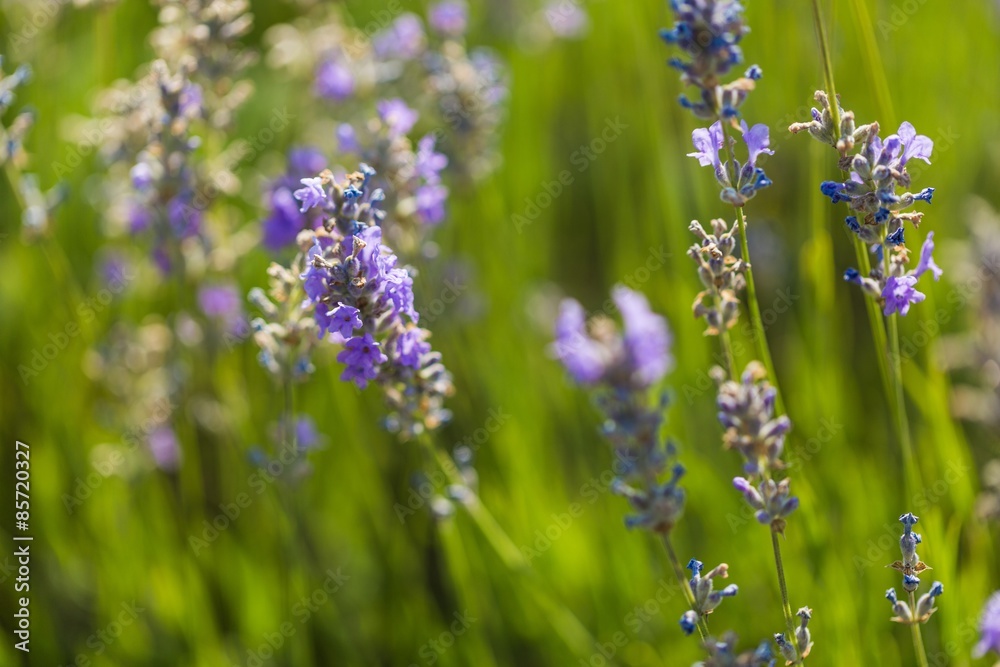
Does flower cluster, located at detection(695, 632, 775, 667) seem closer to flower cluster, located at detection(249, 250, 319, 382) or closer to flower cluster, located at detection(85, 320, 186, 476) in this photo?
flower cluster, located at detection(249, 250, 319, 382)

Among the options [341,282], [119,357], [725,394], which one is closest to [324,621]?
[119,357]

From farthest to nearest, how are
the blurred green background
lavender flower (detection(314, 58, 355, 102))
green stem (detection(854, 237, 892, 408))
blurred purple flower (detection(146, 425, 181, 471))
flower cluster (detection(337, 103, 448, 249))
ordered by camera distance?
blurred purple flower (detection(146, 425, 181, 471)) → lavender flower (detection(314, 58, 355, 102)) → the blurred green background → flower cluster (detection(337, 103, 448, 249)) → green stem (detection(854, 237, 892, 408))

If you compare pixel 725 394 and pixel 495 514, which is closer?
pixel 725 394

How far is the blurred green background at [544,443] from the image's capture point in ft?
7.75

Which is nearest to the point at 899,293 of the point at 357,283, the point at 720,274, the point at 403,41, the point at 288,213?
the point at 720,274

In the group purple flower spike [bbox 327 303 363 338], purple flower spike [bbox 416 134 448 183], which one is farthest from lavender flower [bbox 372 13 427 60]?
purple flower spike [bbox 327 303 363 338]

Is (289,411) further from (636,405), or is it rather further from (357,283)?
(636,405)

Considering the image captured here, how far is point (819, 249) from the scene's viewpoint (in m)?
2.13

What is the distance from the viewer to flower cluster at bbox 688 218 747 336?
1.45m

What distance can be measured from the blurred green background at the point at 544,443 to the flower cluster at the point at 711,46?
0.51 m

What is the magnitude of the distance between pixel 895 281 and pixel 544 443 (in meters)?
1.80

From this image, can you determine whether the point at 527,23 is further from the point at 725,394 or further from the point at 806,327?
the point at 725,394

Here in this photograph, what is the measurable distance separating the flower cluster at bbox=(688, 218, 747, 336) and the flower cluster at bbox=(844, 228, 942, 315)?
177 millimetres

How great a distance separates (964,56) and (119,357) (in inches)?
143
